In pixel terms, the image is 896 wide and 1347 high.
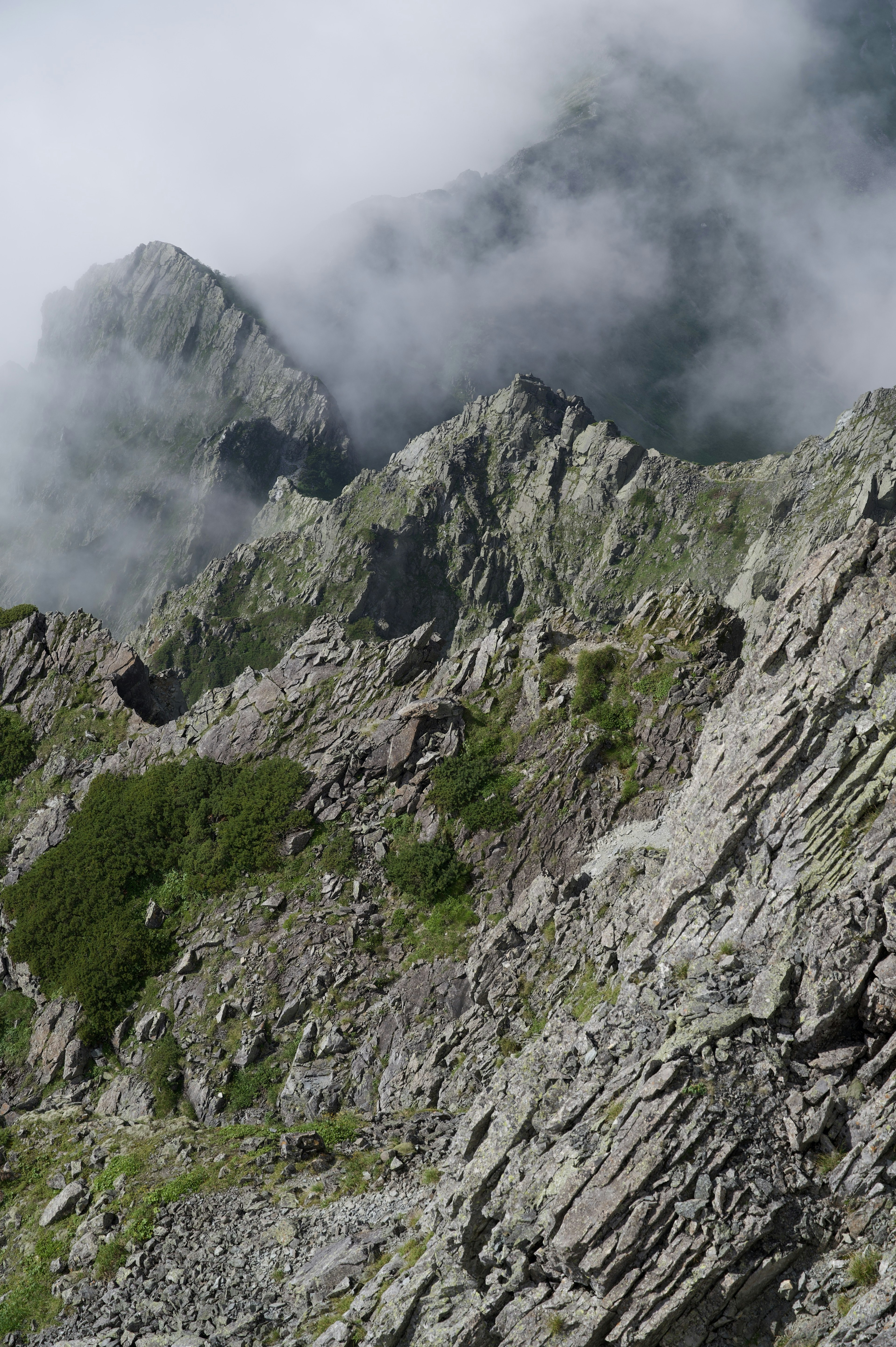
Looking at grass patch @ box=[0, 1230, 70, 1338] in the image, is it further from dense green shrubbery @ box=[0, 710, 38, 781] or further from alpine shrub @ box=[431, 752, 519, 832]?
dense green shrubbery @ box=[0, 710, 38, 781]

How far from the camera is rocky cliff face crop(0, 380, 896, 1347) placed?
12594mm

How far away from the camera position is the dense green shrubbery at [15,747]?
46.9 m

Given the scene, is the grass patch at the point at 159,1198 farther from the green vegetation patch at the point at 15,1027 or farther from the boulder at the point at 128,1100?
the green vegetation patch at the point at 15,1027

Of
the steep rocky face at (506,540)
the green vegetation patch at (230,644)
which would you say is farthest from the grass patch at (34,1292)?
the green vegetation patch at (230,644)

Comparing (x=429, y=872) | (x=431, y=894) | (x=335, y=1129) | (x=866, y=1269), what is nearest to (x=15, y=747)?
(x=429, y=872)

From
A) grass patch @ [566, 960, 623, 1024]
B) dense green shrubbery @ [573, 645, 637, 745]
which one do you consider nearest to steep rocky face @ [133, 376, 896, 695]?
dense green shrubbery @ [573, 645, 637, 745]

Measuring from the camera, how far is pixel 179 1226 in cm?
1959

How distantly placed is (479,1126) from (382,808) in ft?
71.2

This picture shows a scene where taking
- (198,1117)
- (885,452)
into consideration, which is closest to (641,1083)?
(198,1117)

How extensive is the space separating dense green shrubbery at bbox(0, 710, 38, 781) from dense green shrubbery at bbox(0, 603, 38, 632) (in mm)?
9405

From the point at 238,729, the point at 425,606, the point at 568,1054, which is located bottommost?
the point at 568,1054

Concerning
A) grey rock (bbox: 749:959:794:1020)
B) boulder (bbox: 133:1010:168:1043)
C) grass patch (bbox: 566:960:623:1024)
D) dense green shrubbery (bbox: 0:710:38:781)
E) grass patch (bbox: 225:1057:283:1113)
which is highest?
dense green shrubbery (bbox: 0:710:38:781)

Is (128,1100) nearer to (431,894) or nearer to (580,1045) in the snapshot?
(431,894)

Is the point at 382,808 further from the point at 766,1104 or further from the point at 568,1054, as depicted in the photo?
the point at 766,1104
